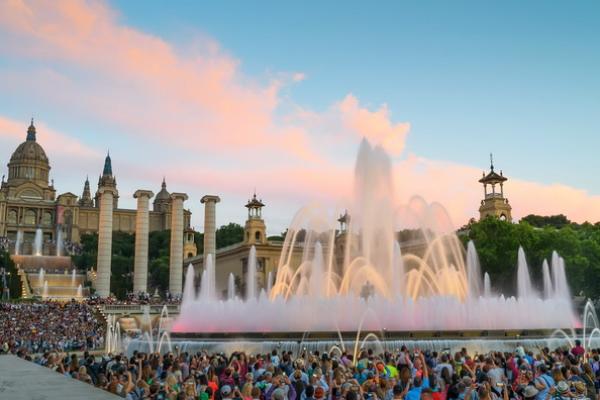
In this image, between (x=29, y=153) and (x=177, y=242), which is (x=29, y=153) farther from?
(x=177, y=242)

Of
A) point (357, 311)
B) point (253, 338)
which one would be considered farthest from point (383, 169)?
point (253, 338)

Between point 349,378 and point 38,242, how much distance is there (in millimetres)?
154113

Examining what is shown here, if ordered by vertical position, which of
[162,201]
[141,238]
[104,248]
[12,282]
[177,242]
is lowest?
[12,282]

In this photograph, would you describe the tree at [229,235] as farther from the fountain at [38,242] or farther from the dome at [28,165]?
the dome at [28,165]

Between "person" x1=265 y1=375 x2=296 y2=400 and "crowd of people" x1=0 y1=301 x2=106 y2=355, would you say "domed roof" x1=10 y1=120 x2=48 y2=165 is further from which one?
"person" x1=265 y1=375 x2=296 y2=400

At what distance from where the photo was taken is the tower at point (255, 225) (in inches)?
3770

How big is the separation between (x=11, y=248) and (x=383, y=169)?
424 feet

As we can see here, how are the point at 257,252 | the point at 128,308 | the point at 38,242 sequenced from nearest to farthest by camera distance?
the point at 128,308 < the point at 257,252 < the point at 38,242

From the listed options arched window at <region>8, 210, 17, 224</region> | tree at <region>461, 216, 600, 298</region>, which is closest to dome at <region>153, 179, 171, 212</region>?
arched window at <region>8, 210, 17, 224</region>

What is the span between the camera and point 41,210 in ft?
529

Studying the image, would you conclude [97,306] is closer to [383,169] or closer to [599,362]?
[383,169]

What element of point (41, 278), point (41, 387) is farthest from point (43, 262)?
point (41, 387)

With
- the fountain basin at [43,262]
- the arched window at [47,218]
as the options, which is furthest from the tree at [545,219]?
the arched window at [47,218]

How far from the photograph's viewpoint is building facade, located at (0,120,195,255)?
155 meters
